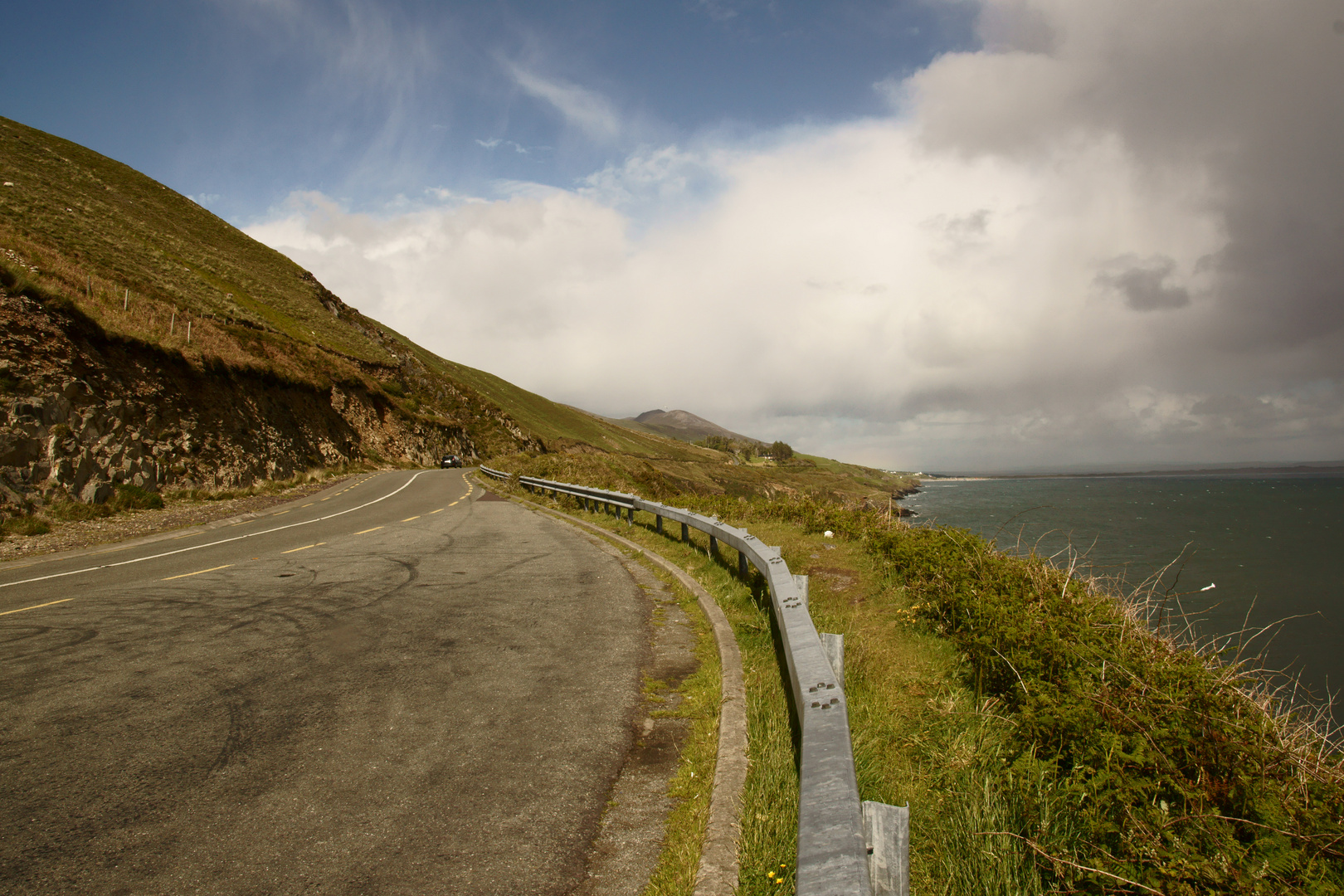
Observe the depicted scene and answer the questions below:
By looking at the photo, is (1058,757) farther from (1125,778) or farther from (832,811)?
(832,811)

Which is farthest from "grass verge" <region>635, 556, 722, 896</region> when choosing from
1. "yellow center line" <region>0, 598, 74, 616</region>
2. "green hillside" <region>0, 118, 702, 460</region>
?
"green hillside" <region>0, 118, 702, 460</region>

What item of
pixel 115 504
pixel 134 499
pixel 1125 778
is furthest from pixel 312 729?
pixel 134 499

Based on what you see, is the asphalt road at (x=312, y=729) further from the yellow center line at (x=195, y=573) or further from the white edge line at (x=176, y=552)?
the white edge line at (x=176, y=552)

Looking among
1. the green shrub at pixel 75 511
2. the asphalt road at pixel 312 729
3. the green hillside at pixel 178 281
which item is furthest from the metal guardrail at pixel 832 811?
the green hillside at pixel 178 281

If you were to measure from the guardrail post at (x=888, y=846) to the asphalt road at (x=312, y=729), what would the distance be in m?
1.45

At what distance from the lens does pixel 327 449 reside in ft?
116

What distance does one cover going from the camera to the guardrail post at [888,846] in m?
1.79

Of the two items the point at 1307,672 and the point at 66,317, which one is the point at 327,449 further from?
the point at 1307,672

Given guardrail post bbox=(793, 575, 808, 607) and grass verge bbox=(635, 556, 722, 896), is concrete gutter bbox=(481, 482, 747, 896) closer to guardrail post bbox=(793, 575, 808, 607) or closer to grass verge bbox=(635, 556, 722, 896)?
grass verge bbox=(635, 556, 722, 896)

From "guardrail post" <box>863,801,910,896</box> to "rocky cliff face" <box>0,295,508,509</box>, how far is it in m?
19.0

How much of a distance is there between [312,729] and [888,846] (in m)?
3.78

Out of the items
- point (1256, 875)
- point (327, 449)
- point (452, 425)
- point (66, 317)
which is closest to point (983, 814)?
Answer: point (1256, 875)

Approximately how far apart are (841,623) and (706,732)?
8.08 ft

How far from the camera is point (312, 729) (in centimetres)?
407
